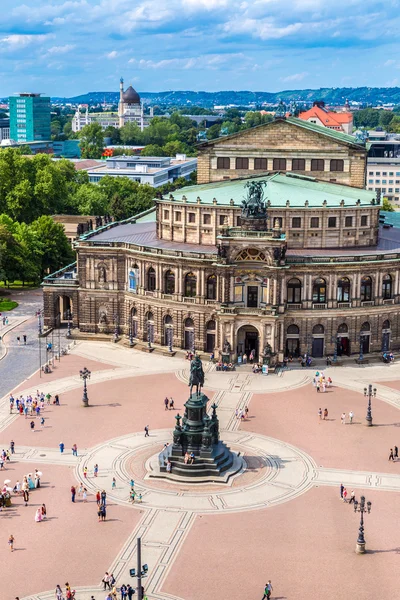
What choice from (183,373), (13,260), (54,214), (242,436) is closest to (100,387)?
(183,373)

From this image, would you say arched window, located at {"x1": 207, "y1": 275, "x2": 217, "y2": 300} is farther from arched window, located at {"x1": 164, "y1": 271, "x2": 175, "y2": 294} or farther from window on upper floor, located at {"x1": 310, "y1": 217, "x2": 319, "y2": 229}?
window on upper floor, located at {"x1": 310, "y1": 217, "x2": 319, "y2": 229}

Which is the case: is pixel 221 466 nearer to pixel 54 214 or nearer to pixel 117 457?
pixel 117 457

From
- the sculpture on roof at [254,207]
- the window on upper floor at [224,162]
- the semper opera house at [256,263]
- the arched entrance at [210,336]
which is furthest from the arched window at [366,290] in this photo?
the window on upper floor at [224,162]

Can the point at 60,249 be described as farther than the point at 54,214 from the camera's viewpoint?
No

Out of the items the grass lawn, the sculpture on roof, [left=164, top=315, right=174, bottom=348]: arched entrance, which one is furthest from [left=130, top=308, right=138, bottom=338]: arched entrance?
the grass lawn

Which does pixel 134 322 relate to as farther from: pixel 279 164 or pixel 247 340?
pixel 279 164

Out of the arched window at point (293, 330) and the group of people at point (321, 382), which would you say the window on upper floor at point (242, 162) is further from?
the group of people at point (321, 382)
